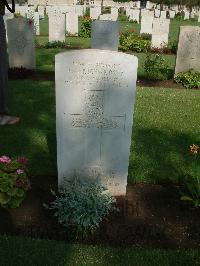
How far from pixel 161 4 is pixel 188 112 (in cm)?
4394

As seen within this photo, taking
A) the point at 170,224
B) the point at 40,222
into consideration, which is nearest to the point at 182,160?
the point at 170,224

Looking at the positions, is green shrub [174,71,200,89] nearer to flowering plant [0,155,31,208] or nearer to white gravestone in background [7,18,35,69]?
white gravestone in background [7,18,35,69]

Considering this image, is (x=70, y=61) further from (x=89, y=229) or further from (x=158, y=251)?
(x=158, y=251)

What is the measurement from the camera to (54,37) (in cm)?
1534

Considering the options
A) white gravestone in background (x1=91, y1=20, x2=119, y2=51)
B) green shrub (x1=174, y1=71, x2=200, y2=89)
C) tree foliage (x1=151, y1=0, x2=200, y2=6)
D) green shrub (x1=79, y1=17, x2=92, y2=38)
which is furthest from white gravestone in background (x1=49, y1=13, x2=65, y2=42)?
tree foliage (x1=151, y1=0, x2=200, y2=6)

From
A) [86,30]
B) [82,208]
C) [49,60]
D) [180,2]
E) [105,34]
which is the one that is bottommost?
[82,208]

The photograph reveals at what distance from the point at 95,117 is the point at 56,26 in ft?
39.7

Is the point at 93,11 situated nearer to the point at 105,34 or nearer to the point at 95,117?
the point at 105,34

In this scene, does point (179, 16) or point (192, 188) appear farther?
point (179, 16)

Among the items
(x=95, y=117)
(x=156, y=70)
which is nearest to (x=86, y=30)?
(x=156, y=70)

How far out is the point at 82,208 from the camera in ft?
11.7

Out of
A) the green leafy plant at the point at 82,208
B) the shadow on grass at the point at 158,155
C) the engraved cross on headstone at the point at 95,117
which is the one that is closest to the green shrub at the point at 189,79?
the shadow on grass at the point at 158,155

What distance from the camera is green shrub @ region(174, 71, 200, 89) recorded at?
394 inches

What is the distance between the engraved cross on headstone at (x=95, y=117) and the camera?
12.4 ft
